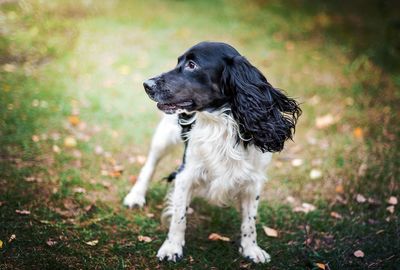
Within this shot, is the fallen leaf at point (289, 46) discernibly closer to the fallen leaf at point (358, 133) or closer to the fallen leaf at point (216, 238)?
the fallen leaf at point (358, 133)

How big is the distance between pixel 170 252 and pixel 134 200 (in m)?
0.90

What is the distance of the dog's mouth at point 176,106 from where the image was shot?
322 centimetres

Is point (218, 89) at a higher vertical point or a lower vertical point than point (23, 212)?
higher

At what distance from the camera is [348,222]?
412 cm

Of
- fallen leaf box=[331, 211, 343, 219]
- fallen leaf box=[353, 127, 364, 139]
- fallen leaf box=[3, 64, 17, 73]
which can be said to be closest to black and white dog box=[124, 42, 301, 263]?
fallen leaf box=[331, 211, 343, 219]

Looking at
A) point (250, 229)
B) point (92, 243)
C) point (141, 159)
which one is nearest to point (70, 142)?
point (141, 159)

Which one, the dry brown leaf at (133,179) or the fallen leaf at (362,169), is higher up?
the fallen leaf at (362,169)

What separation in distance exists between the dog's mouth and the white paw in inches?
50.7

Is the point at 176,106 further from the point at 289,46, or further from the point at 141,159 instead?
the point at 289,46

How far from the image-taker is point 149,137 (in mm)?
5633

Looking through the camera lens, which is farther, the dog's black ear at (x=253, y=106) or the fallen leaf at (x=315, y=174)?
the fallen leaf at (x=315, y=174)

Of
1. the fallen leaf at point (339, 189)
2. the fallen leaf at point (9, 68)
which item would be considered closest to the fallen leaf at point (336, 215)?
the fallen leaf at point (339, 189)

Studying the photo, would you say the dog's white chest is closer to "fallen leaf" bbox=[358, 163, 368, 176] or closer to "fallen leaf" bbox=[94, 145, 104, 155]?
"fallen leaf" bbox=[358, 163, 368, 176]

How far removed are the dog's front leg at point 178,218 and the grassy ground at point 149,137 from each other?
Result: 108 millimetres
